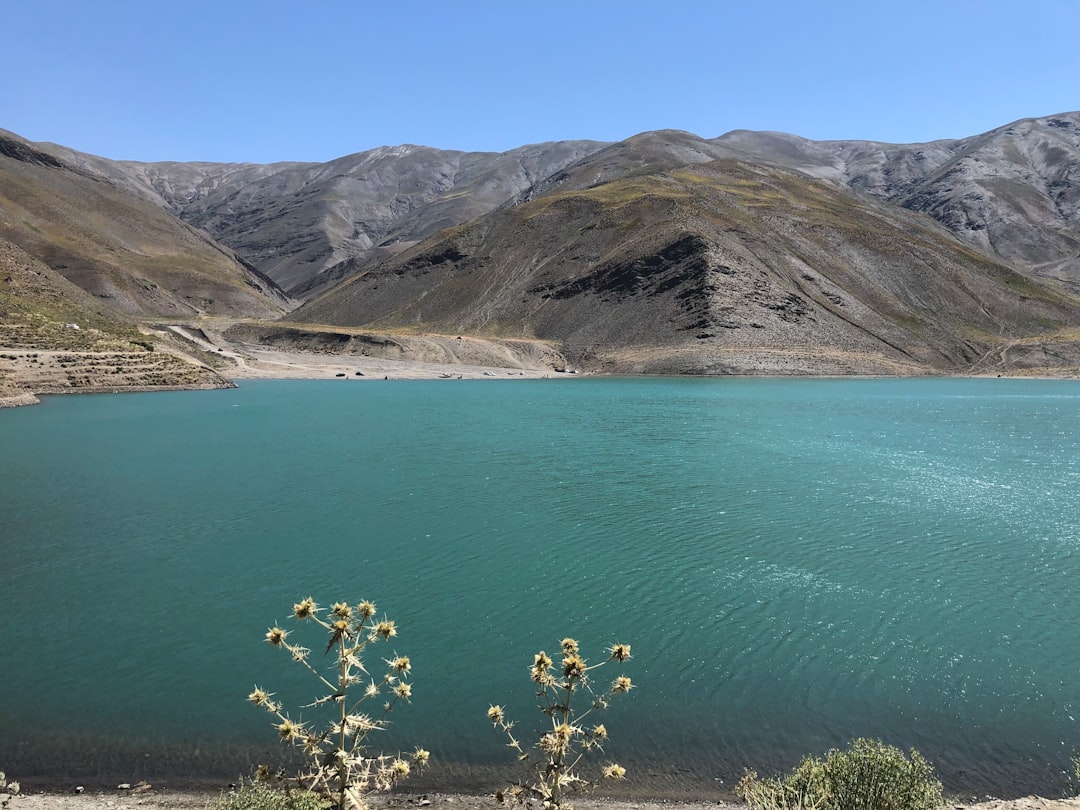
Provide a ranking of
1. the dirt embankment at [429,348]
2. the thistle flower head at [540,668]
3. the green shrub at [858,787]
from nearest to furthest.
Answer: the thistle flower head at [540,668], the green shrub at [858,787], the dirt embankment at [429,348]

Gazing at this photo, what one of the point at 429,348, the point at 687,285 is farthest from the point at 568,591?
the point at 687,285

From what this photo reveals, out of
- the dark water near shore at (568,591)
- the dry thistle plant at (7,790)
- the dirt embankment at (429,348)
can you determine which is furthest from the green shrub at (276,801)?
the dirt embankment at (429,348)

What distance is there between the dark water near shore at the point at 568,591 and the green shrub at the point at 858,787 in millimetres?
2343

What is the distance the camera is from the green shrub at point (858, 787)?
814cm

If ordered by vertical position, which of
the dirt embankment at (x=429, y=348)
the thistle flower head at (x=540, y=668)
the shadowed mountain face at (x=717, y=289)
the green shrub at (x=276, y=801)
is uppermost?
the shadowed mountain face at (x=717, y=289)

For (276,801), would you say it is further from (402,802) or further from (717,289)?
(717,289)

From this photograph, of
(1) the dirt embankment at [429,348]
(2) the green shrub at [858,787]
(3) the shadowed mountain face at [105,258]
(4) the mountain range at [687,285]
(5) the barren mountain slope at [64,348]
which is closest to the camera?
(2) the green shrub at [858,787]

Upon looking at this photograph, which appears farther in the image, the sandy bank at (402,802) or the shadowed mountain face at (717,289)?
the shadowed mountain face at (717,289)

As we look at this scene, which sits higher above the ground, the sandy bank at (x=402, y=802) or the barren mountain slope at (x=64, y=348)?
the barren mountain slope at (x=64, y=348)

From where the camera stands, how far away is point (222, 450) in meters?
38.8

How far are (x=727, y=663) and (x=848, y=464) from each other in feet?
83.1

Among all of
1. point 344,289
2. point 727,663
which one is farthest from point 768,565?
point 344,289

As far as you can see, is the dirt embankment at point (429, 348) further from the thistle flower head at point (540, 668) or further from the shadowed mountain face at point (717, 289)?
the thistle flower head at point (540, 668)

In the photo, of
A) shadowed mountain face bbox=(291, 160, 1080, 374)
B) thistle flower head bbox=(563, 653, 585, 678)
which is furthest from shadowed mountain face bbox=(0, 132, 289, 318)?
thistle flower head bbox=(563, 653, 585, 678)
